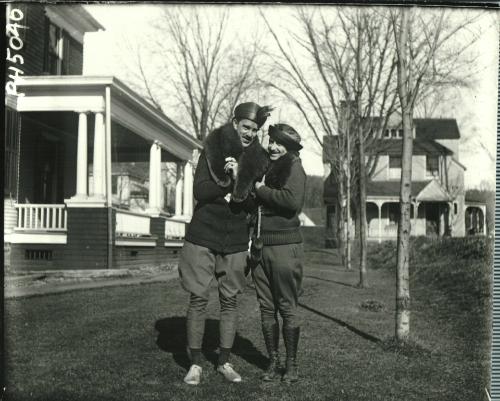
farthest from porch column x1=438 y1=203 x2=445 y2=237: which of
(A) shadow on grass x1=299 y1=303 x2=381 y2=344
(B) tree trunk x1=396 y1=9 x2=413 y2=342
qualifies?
(A) shadow on grass x1=299 y1=303 x2=381 y2=344

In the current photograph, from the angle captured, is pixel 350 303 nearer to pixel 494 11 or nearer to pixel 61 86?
pixel 494 11

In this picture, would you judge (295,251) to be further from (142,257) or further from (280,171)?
(142,257)

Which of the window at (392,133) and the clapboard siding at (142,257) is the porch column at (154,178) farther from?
the window at (392,133)

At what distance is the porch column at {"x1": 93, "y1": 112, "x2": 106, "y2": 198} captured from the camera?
271 inches

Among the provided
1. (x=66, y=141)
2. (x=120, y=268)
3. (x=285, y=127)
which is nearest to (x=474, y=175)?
(x=285, y=127)

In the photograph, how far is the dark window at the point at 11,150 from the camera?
15.7 ft

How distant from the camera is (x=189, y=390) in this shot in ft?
12.7

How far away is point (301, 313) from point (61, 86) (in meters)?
4.25

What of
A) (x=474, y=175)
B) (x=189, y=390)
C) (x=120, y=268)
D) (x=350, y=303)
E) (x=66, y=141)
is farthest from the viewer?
(x=66, y=141)

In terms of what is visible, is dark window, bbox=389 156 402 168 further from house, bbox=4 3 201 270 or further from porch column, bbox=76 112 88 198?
porch column, bbox=76 112 88 198

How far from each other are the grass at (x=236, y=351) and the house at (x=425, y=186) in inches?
26.0

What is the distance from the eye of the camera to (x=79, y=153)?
8.34 meters

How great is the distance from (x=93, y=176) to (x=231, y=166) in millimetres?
3463

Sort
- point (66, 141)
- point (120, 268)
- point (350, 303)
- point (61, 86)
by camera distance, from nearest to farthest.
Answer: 1. point (120, 268)
2. point (61, 86)
3. point (350, 303)
4. point (66, 141)
